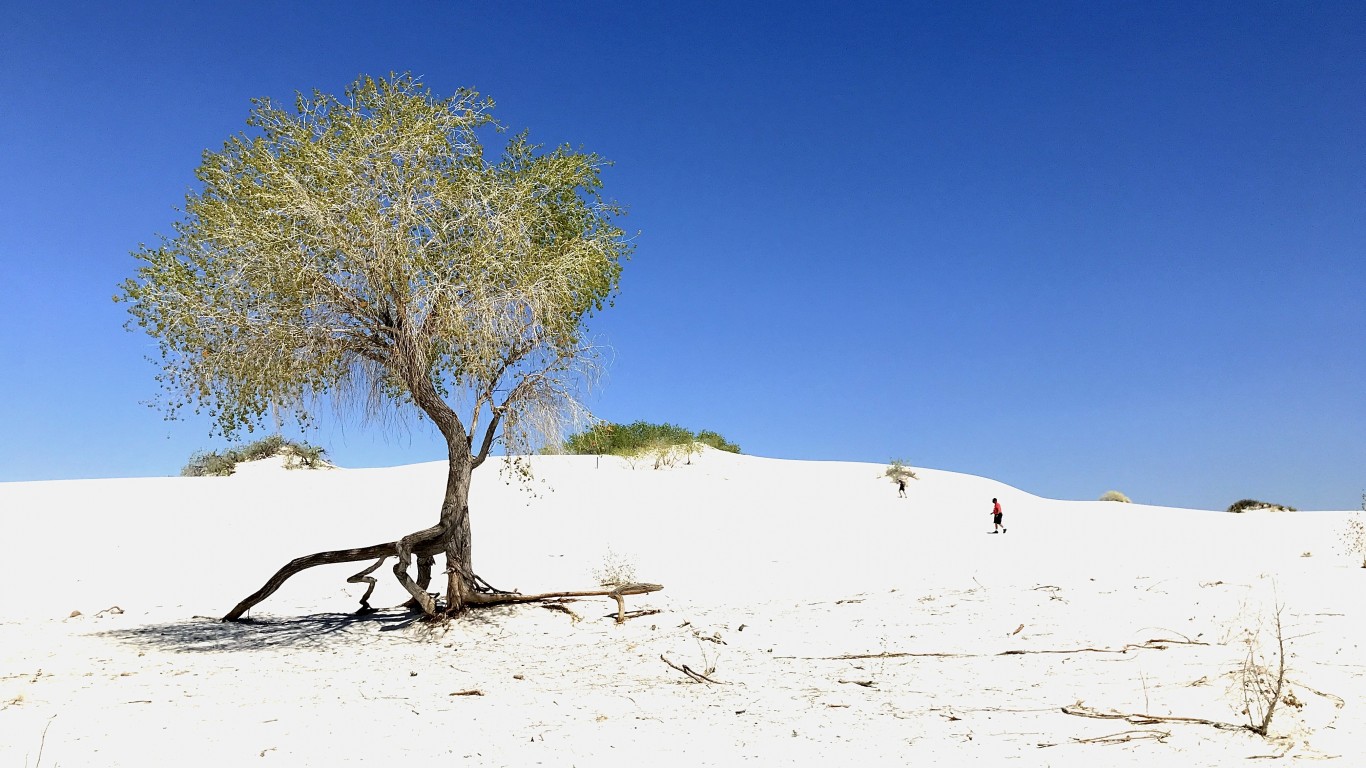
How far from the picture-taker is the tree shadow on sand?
1143 cm

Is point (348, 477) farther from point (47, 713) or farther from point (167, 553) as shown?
point (47, 713)

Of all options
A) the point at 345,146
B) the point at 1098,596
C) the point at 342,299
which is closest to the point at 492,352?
the point at 342,299

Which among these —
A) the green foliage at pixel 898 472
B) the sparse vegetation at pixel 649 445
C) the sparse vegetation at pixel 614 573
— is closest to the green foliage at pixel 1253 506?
the green foliage at pixel 898 472

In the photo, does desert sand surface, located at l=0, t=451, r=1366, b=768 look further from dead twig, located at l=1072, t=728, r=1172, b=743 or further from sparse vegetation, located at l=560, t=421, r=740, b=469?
sparse vegetation, located at l=560, t=421, r=740, b=469

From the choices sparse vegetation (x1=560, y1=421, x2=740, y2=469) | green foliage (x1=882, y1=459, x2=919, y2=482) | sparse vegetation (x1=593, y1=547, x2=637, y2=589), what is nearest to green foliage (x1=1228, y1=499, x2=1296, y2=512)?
green foliage (x1=882, y1=459, x2=919, y2=482)

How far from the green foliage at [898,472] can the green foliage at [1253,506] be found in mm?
11837

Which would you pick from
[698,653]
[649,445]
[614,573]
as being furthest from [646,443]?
[698,653]

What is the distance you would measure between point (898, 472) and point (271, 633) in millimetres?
29404

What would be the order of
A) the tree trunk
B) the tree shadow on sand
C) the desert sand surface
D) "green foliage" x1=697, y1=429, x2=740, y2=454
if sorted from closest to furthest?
the desert sand surface < the tree shadow on sand < the tree trunk < "green foliage" x1=697, y1=429, x2=740, y2=454

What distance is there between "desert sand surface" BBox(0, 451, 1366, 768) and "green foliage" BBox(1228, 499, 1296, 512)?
13035 mm

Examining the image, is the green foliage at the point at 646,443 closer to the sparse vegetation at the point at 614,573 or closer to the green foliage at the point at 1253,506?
the sparse vegetation at the point at 614,573

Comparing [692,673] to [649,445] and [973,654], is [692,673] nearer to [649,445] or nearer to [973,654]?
[973,654]

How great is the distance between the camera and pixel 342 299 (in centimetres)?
1151

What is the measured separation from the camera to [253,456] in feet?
114
